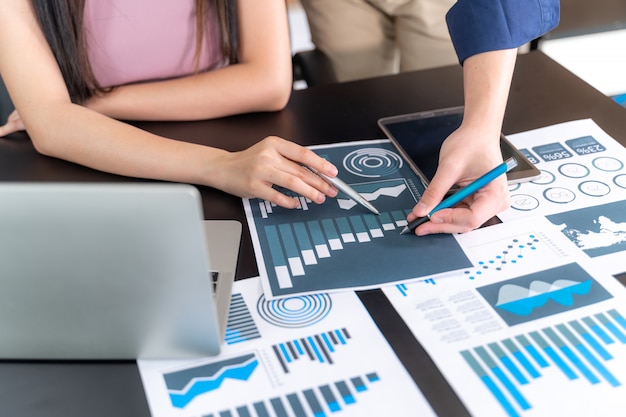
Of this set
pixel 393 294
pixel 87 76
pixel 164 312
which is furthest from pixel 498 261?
pixel 87 76

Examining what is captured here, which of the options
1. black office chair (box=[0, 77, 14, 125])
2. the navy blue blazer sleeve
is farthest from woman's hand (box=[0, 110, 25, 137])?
the navy blue blazer sleeve

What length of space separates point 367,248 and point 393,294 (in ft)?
0.29

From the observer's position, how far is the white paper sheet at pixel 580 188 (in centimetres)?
80

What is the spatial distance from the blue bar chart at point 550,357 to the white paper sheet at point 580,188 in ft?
0.35

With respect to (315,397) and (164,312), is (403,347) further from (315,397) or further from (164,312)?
(164,312)

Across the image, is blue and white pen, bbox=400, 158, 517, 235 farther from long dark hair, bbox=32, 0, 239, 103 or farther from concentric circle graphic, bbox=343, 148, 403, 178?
long dark hair, bbox=32, 0, 239, 103

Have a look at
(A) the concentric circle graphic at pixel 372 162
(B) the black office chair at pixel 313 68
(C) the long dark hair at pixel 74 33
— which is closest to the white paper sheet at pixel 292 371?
(A) the concentric circle graphic at pixel 372 162

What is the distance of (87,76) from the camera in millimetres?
1090

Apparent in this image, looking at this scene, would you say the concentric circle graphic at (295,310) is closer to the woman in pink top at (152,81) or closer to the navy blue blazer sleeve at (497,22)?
the woman in pink top at (152,81)

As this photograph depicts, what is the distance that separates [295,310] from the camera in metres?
0.72

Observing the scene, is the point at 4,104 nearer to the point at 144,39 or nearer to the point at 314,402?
the point at 144,39

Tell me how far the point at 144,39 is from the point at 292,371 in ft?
2.46

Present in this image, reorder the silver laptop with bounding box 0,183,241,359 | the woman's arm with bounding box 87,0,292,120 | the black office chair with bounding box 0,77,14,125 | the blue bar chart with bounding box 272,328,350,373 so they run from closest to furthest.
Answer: the silver laptop with bounding box 0,183,241,359
the blue bar chart with bounding box 272,328,350,373
the woman's arm with bounding box 87,0,292,120
the black office chair with bounding box 0,77,14,125

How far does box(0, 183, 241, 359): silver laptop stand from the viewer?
0.54 meters
